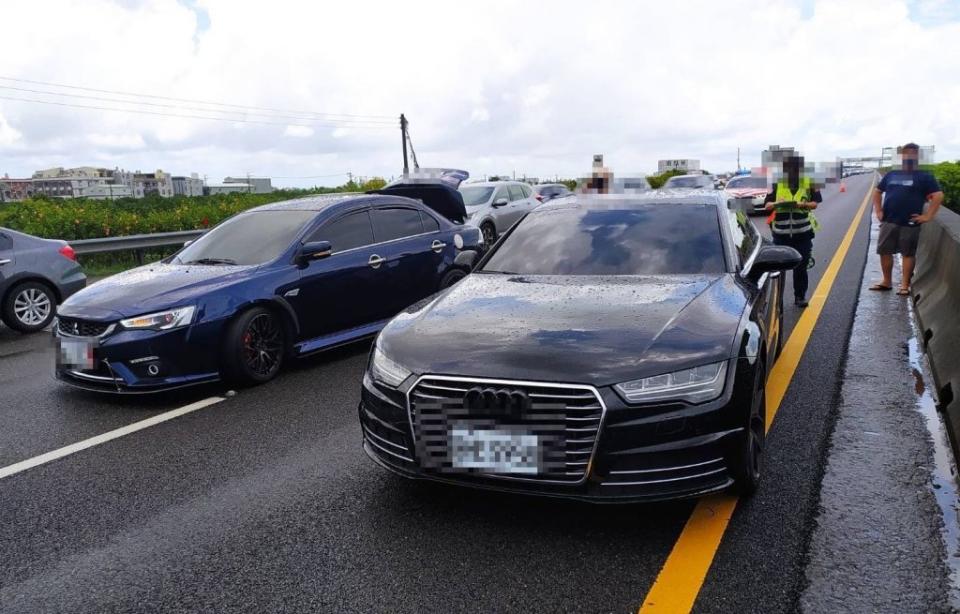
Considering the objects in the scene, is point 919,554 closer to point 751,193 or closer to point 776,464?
point 776,464

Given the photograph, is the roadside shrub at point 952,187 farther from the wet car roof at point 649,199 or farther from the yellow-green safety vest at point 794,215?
the wet car roof at point 649,199

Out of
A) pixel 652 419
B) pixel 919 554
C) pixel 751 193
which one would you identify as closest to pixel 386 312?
pixel 652 419

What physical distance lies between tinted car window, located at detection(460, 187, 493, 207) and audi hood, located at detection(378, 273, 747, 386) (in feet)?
42.7

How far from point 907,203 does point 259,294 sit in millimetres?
7192

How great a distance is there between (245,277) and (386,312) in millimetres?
1561

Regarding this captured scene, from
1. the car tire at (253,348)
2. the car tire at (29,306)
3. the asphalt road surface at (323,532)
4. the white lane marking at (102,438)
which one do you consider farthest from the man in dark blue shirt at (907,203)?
the car tire at (29,306)

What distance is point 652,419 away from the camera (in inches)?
121

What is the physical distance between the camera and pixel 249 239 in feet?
22.8

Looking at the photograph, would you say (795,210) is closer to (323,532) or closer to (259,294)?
(259,294)

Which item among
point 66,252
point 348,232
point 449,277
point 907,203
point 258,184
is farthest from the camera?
point 258,184

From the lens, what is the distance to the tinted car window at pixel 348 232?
7000 mm

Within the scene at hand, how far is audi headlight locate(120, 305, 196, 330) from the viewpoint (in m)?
5.57

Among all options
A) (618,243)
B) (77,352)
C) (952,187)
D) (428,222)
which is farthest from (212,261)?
(952,187)

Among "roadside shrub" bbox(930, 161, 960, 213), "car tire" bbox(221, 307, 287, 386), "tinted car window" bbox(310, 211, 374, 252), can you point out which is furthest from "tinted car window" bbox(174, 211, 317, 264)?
"roadside shrub" bbox(930, 161, 960, 213)
